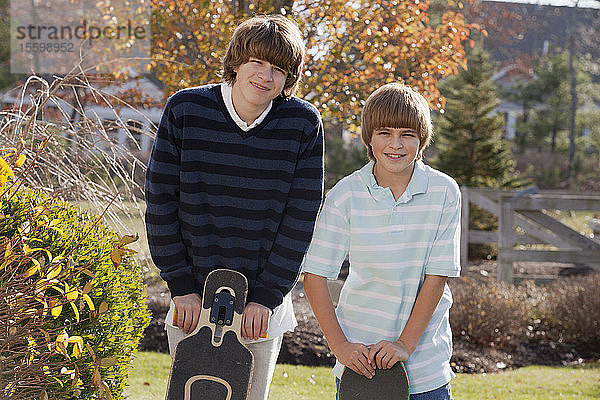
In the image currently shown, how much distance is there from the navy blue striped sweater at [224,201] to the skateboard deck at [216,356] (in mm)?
63

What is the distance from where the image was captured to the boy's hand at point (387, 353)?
6.72ft

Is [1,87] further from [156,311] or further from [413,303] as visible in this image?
[413,303]

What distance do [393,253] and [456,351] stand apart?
3.45 metres

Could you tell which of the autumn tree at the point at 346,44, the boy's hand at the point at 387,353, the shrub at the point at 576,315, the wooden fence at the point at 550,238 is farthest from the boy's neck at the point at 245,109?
the wooden fence at the point at 550,238

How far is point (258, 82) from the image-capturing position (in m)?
1.99

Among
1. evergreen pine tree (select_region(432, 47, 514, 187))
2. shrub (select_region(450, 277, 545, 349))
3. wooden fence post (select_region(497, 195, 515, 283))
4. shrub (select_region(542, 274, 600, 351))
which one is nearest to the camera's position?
shrub (select_region(450, 277, 545, 349))

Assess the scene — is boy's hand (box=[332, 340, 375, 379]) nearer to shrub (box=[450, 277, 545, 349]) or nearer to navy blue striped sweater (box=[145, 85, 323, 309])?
navy blue striped sweater (box=[145, 85, 323, 309])

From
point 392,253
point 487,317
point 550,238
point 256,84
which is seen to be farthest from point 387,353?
point 550,238

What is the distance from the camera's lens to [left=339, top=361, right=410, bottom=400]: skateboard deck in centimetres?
205

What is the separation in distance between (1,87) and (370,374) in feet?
52.2

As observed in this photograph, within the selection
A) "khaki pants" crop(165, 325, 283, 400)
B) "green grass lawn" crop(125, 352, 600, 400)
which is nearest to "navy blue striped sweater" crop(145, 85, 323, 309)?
"khaki pants" crop(165, 325, 283, 400)

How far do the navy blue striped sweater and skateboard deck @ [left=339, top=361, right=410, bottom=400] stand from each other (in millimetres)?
326

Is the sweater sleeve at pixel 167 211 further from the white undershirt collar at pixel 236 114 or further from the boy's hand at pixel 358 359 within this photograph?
the boy's hand at pixel 358 359

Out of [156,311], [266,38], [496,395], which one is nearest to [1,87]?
[156,311]
